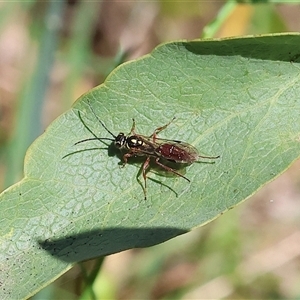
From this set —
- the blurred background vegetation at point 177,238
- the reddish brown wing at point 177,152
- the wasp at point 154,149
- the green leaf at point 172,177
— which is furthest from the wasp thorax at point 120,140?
the blurred background vegetation at point 177,238

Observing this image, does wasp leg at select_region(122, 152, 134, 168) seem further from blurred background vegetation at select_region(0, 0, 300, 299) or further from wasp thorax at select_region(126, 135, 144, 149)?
blurred background vegetation at select_region(0, 0, 300, 299)

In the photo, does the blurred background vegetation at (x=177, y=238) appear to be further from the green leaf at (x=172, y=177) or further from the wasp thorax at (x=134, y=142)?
the green leaf at (x=172, y=177)

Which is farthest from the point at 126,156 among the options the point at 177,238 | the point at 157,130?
the point at 177,238

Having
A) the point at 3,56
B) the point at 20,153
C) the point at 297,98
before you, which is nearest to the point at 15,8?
the point at 3,56

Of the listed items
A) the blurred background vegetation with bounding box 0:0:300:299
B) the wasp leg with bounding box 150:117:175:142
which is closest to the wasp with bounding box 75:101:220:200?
the wasp leg with bounding box 150:117:175:142

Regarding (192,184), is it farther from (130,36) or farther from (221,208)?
(130,36)

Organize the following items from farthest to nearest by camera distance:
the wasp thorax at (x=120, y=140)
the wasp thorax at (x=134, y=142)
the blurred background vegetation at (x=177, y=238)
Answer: the blurred background vegetation at (x=177, y=238) < the wasp thorax at (x=134, y=142) < the wasp thorax at (x=120, y=140)

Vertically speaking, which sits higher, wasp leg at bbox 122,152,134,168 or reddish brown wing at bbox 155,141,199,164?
Answer: wasp leg at bbox 122,152,134,168
